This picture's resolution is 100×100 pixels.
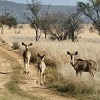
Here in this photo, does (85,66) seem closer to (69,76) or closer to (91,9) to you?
(69,76)

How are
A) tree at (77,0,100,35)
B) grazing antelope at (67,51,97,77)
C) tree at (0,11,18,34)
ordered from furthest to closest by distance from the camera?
tree at (0,11,18,34)
tree at (77,0,100,35)
grazing antelope at (67,51,97,77)

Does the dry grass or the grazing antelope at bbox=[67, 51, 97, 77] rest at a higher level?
the grazing antelope at bbox=[67, 51, 97, 77]

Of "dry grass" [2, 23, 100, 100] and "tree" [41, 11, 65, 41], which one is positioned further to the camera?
"tree" [41, 11, 65, 41]

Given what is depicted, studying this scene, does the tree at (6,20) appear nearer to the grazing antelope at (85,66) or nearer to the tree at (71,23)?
the tree at (71,23)

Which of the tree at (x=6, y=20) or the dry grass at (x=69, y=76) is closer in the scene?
the dry grass at (x=69, y=76)

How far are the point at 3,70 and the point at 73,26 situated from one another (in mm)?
29916

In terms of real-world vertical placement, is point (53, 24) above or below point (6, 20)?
above

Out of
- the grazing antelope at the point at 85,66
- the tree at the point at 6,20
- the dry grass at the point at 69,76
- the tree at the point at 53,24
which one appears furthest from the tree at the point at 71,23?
the tree at the point at 6,20

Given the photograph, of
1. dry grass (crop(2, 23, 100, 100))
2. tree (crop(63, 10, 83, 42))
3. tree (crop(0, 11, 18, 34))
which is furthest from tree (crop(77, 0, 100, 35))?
tree (crop(0, 11, 18, 34))

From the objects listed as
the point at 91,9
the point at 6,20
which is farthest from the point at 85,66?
the point at 6,20

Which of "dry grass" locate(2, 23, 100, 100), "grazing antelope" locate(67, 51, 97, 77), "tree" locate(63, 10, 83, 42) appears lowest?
"dry grass" locate(2, 23, 100, 100)

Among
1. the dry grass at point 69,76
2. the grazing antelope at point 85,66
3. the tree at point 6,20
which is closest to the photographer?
the dry grass at point 69,76

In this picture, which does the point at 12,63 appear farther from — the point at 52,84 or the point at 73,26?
the point at 73,26

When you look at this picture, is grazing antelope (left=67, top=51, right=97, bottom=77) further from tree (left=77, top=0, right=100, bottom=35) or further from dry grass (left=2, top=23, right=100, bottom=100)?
tree (left=77, top=0, right=100, bottom=35)
